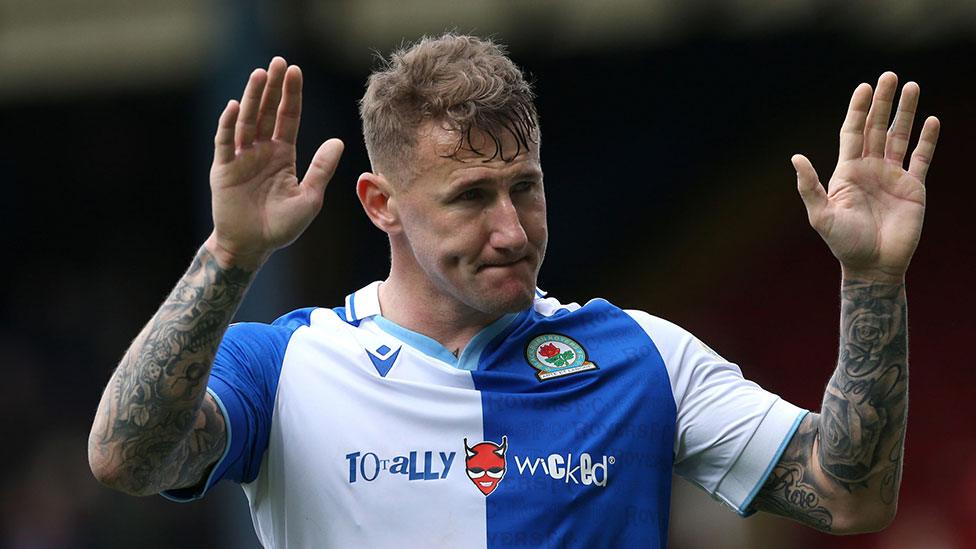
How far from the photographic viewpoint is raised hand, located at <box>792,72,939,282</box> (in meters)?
3.04

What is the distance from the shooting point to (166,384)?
9.70 feet

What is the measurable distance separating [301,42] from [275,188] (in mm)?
5733

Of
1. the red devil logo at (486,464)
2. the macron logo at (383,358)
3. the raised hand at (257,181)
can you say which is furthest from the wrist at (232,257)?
the red devil logo at (486,464)

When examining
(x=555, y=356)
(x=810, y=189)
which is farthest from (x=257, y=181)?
(x=810, y=189)

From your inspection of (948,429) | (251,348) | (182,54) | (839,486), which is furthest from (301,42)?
(839,486)

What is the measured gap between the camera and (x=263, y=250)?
119 inches

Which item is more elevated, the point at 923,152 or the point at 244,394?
the point at 923,152

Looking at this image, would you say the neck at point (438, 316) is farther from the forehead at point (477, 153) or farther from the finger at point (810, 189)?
the finger at point (810, 189)

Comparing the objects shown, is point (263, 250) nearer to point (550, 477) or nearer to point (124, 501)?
point (550, 477)

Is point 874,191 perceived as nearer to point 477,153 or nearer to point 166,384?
point 477,153

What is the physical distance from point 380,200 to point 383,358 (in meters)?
0.37

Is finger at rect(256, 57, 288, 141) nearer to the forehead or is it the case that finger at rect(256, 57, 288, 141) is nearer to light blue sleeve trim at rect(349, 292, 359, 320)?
the forehead

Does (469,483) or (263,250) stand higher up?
(263,250)

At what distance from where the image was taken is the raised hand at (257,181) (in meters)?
3.01
